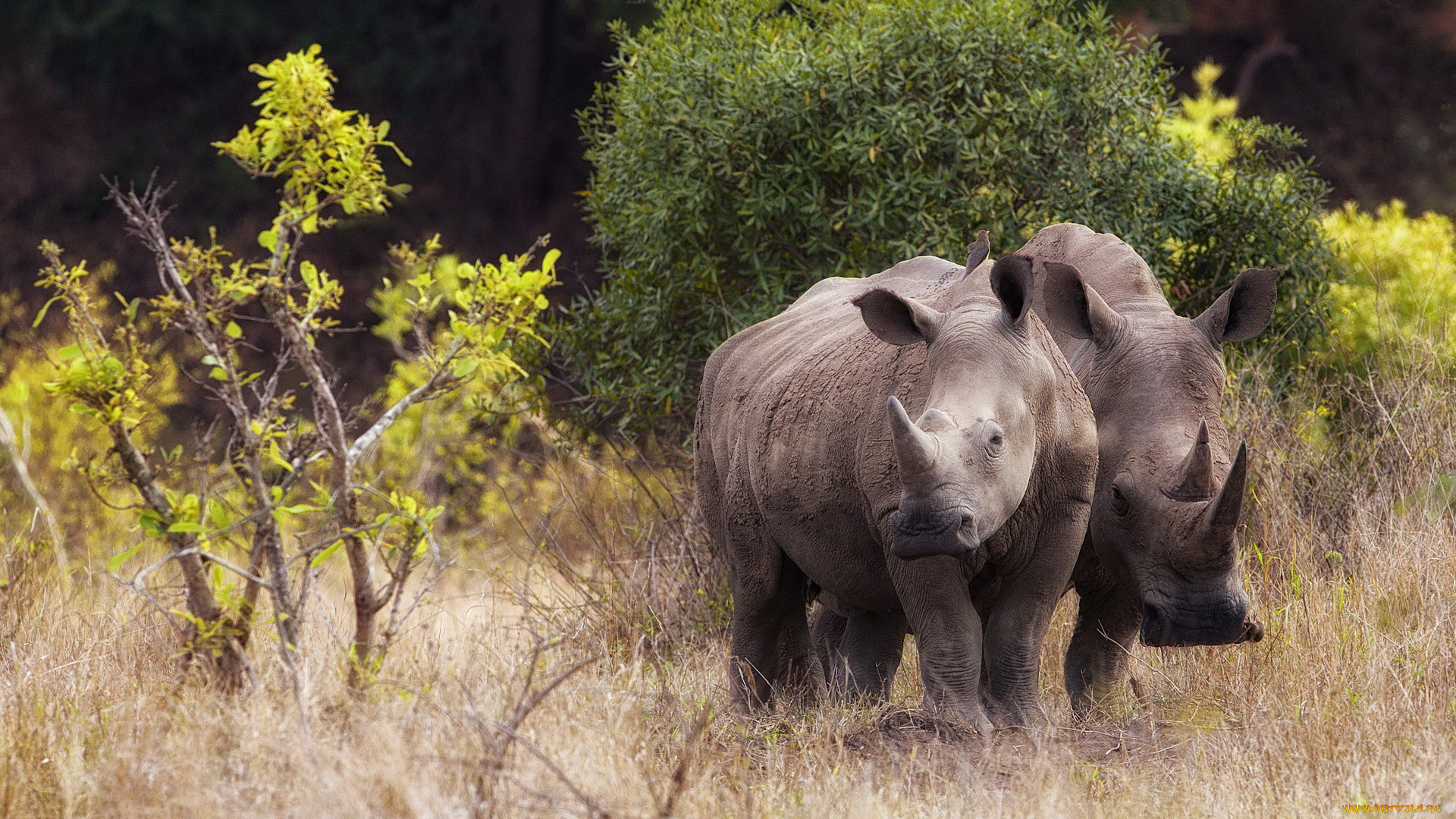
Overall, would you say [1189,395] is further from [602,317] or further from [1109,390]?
[602,317]

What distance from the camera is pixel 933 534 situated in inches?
165

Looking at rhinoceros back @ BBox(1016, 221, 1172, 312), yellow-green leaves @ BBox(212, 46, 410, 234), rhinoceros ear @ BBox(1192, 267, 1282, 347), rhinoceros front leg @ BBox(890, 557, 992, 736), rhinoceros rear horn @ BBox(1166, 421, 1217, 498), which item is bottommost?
rhinoceros front leg @ BBox(890, 557, 992, 736)

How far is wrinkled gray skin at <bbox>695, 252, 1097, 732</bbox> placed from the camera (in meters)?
4.35

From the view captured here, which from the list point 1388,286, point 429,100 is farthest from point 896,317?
point 429,100

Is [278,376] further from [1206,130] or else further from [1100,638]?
[1206,130]

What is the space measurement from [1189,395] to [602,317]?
3.66 meters

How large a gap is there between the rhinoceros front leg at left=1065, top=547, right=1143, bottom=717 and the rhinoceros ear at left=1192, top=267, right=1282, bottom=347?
912 millimetres

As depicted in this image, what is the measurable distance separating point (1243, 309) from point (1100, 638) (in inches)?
49.9

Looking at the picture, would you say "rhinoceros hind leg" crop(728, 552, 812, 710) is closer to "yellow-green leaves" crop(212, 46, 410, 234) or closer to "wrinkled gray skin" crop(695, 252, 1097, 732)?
"wrinkled gray skin" crop(695, 252, 1097, 732)

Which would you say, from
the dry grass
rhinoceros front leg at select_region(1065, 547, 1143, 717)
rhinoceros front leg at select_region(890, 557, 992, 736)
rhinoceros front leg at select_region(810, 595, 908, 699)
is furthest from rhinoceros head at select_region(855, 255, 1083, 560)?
rhinoceros front leg at select_region(810, 595, 908, 699)

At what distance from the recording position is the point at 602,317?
8.13 m

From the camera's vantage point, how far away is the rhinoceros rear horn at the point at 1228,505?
4516mm

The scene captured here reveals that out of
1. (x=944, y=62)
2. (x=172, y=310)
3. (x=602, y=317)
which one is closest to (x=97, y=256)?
(x=602, y=317)

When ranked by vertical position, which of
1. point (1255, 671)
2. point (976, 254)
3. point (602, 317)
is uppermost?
point (602, 317)
